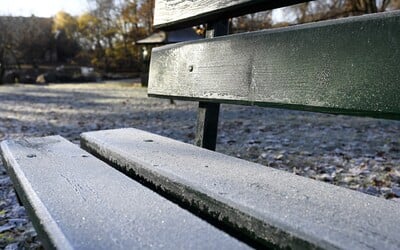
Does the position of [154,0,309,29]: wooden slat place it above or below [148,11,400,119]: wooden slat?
above

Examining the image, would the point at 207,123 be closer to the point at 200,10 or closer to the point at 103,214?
the point at 200,10

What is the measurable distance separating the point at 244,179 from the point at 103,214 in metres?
0.33

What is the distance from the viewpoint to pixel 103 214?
2.32 ft

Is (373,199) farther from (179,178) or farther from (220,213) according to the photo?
(179,178)

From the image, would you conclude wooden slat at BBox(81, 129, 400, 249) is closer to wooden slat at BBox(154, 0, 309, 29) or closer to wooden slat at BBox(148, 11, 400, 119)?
wooden slat at BBox(148, 11, 400, 119)

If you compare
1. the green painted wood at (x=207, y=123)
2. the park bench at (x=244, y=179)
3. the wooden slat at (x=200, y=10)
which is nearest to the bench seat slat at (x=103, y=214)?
the park bench at (x=244, y=179)

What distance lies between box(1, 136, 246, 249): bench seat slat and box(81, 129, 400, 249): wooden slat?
0.08 metres

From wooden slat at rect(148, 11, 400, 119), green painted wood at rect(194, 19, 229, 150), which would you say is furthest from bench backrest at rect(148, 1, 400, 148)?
green painted wood at rect(194, 19, 229, 150)

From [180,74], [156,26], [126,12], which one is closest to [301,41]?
[180,74]

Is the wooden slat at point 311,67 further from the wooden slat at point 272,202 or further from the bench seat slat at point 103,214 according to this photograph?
the bench seat slat at point 103,214

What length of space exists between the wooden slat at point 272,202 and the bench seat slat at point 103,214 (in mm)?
76

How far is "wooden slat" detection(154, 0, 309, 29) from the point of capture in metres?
1.15

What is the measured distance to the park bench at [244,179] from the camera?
0.60 metres

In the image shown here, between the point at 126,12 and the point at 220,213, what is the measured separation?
105ft
